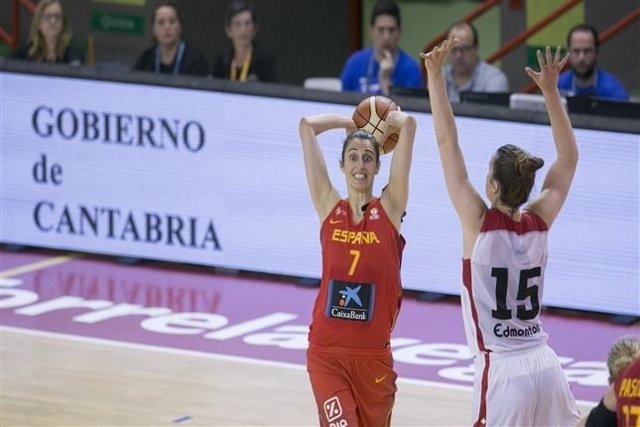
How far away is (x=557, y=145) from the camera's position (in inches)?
281

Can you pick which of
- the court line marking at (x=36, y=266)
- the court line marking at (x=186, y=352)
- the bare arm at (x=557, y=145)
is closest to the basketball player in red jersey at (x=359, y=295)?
the bare arm at (x=557, y=145)

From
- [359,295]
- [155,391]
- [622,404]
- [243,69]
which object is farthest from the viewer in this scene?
[243,69]

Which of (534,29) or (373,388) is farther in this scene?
(534,29)

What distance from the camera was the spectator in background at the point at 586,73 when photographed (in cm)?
1283

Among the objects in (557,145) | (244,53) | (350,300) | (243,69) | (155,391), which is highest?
(244,53)

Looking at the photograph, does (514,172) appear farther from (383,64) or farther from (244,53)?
(244,53)

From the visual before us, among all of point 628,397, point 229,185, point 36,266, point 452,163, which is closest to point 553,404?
point 452,163

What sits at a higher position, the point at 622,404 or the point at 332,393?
the point at 622,404

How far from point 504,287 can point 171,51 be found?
7576 mm

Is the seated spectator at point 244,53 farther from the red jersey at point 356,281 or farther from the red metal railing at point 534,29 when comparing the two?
the red jersey at point 356,281

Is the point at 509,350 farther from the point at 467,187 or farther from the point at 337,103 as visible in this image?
the point at 337,103

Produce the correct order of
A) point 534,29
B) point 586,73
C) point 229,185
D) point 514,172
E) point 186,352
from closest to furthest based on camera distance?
point 514,172, point 186,352, point 586,73, point 229,185, point 534,29

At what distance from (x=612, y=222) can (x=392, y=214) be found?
467cm

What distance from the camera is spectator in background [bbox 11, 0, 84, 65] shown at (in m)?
14.4
